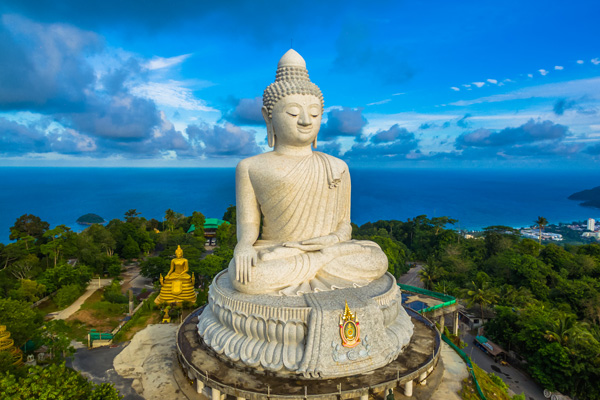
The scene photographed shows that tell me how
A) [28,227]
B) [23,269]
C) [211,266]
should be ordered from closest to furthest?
[23,269], [211,266], [28,227]

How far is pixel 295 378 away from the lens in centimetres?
782

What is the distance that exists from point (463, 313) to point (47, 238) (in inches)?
1078

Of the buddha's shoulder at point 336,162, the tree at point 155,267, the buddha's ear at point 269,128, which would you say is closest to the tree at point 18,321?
the buddha's ear at point 269,128

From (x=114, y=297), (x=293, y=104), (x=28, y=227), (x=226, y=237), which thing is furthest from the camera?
(x=226, y=237)

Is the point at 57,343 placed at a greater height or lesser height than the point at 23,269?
greater

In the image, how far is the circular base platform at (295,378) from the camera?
7.43m

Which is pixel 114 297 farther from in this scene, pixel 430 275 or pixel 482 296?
pixel 482 296

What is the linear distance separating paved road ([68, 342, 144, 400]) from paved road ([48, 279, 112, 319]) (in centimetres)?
544

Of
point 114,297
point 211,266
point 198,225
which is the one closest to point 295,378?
point 211,266

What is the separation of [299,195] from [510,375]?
12.2m

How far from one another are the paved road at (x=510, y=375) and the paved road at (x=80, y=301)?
58.7ft

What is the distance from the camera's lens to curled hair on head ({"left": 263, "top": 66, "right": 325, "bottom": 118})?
10391 mm

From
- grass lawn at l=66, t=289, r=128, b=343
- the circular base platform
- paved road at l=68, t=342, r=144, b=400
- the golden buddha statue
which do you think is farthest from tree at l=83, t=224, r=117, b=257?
the circular base platform

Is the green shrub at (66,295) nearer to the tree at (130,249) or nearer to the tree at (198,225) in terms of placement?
the tree at (130,249)
